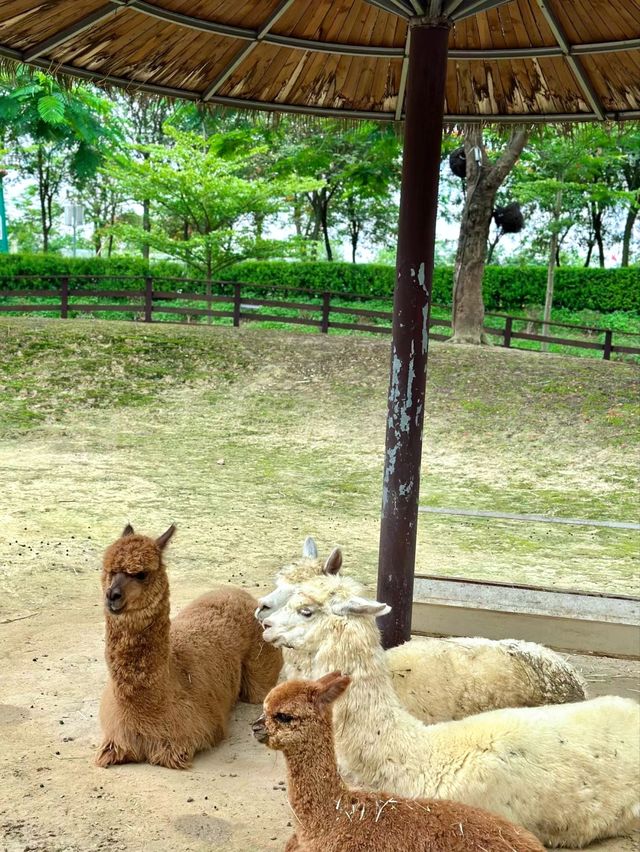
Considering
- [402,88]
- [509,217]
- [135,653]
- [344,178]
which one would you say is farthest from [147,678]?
[344,178]

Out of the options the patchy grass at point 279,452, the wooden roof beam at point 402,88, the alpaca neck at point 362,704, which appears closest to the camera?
the alpaca neck at point 362,704

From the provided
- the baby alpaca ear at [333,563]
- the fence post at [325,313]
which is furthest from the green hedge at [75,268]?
the baby alpaca ear at [333,563]

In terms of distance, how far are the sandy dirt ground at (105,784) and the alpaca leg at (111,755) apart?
1.6 inches

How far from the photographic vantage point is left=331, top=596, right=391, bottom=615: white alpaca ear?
355 centimetres

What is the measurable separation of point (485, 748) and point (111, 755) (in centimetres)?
164

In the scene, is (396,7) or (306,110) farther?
(306,110)

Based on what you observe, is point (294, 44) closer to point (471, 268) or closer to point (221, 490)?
point (221, 490)

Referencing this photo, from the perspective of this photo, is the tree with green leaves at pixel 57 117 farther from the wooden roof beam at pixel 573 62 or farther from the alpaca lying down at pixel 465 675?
the alpaca lying down at pixel 465 675

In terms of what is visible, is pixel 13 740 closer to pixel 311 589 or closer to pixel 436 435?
pixel 311 589

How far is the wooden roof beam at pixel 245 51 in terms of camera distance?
16.1 ft

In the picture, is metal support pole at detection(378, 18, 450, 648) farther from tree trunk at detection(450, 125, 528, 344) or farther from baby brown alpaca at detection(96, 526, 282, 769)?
tree trunk at detection(450, 125, 528, 344)

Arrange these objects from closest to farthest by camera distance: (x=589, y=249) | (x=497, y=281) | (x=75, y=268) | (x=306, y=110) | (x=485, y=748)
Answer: (x=485, y=748)
(x=306, y=110)
(x=75, y=268)
(x=497, y=281)
(x=589, y=249)

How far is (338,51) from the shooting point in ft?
17.7

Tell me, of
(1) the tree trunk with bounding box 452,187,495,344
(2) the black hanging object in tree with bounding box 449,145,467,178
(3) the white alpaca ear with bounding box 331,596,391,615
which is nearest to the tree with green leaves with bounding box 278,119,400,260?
(2) the black hanging object in tree with bounding box 449,145,467,178
